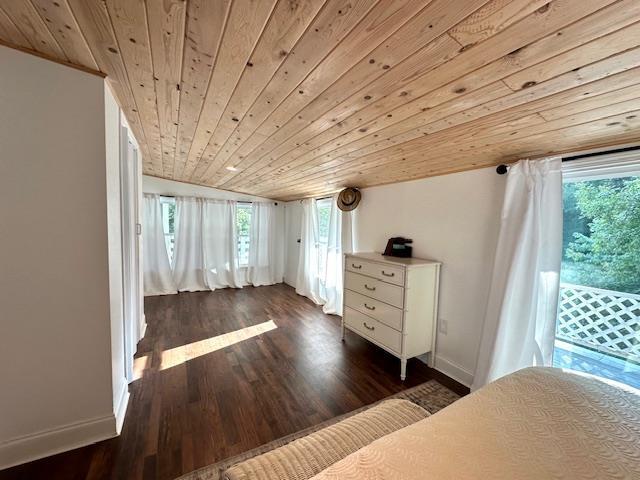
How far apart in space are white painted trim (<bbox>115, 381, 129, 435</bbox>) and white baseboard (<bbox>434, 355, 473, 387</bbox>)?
8.41 ft

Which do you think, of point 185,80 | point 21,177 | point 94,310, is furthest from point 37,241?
point 185,80

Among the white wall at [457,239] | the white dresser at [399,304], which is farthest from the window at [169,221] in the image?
the white wall at [457,239]

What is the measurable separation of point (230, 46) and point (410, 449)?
5.00 feet

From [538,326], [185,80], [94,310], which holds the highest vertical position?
[185,80]

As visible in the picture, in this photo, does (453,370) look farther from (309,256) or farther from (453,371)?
(309,256)

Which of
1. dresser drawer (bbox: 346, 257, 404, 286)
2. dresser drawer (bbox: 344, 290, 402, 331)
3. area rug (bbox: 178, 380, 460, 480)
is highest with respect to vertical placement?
dresser drawer (bbox: 346, 257, 404, 286)

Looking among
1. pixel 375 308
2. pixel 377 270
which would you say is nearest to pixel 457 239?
pixel 377 270

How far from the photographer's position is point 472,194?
7.10 ft

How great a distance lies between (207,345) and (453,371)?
2525mm

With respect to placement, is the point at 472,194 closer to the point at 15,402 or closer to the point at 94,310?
the point at 94,310

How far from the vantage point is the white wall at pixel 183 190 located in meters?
4.46

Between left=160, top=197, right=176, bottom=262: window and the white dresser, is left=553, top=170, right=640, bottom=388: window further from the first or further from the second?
left=160, top=197, right=176, bottom=262: window

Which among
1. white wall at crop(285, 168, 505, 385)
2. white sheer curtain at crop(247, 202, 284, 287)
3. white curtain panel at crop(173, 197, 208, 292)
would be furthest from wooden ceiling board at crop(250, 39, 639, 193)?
white curtain panel at crop(173, 197, 208, 292)

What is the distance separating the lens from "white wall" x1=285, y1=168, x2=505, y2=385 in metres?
2.09
